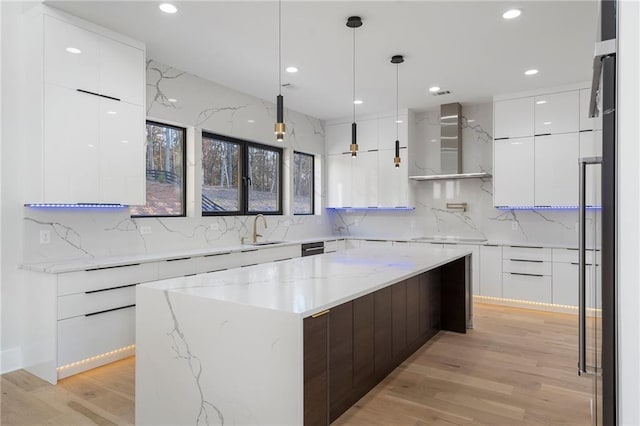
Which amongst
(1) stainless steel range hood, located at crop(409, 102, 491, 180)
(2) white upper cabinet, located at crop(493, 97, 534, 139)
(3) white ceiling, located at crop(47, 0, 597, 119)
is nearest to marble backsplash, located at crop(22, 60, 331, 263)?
(3) white ceiling, located at crop(47, 0, 597, 119)

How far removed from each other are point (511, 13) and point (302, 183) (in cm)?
423

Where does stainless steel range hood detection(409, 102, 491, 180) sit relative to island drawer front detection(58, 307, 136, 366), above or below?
above

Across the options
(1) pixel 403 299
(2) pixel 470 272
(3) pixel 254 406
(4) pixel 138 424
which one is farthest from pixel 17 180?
(2) pixel 470 272

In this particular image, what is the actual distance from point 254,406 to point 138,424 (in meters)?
0.90

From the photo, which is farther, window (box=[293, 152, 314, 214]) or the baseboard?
window (box=[293, 152, 314, 214])

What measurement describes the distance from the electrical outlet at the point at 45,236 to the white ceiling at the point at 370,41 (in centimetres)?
180

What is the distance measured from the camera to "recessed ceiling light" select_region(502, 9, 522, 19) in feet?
10.1

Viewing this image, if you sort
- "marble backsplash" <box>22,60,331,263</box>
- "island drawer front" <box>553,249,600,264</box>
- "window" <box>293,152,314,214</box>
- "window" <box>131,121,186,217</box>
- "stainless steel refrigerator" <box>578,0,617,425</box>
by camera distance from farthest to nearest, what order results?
"window" <box>293,152,314,214</box> < "island drawer front" <box>553,249,600,264</box> < "window" <box>131,121,186,217</box> < "marble backsplash" <box>22,60,331,263</box> < "stainless steel refrigerator" <box>578,0,617,425</box>

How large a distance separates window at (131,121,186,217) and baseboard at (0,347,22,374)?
1.54m

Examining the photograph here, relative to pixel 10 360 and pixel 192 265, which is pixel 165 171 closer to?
pixel 192 265

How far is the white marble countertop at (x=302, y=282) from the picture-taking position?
73.2 inches

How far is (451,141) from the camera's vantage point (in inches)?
231

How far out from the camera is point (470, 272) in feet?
13.7

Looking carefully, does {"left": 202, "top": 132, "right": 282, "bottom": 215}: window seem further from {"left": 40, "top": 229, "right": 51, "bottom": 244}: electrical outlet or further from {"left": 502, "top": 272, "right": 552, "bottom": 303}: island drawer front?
{"left": 502, "top": 272, "right": 552, "bottom": 303}: island drawer front
